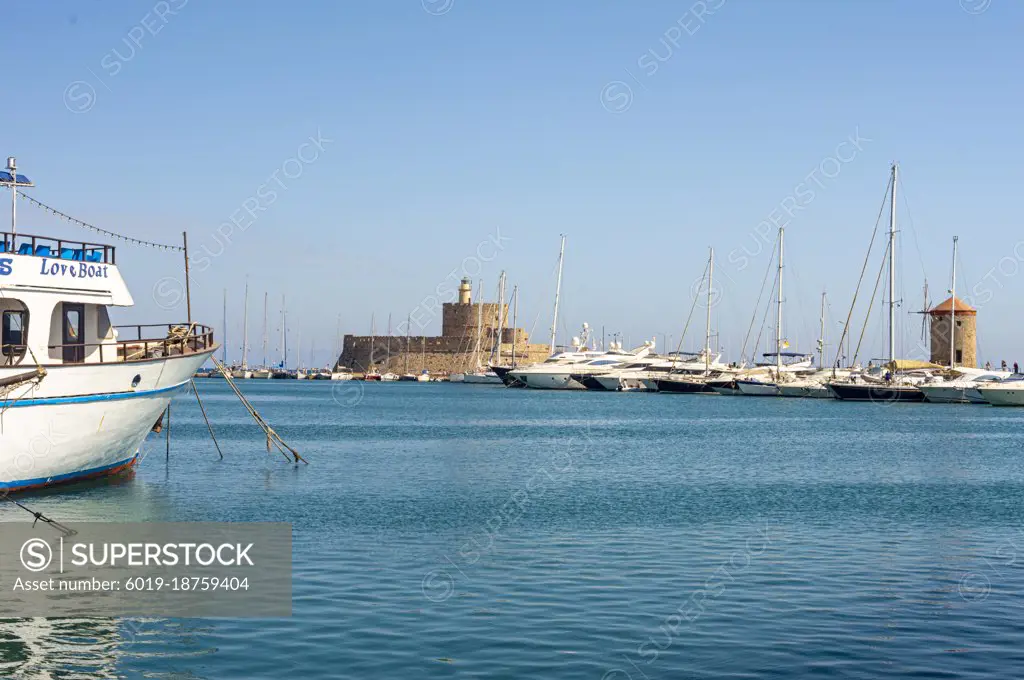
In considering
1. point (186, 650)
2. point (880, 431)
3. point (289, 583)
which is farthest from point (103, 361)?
point (880, 431)

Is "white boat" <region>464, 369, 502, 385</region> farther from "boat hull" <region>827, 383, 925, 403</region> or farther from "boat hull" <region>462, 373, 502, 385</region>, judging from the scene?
"boat hull" <region>827, 383, 925, 403</region>

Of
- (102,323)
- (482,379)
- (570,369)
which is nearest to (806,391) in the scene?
(570,369)

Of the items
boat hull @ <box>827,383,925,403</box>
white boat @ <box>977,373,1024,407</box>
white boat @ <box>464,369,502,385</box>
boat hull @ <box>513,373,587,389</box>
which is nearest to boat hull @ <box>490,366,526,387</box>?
boat hull @ <box>513,373,587,389</box>

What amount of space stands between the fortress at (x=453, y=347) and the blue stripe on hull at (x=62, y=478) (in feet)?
365

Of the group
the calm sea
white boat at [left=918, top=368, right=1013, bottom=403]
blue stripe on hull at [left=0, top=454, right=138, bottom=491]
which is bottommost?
the calm sea

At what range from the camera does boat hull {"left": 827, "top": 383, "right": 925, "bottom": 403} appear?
260 ft

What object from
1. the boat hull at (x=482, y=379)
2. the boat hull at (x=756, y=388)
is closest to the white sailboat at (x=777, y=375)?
the boat hull at (x=756, y=388)

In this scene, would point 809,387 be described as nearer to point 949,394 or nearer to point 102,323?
point 949,394

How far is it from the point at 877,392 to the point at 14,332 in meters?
68.4

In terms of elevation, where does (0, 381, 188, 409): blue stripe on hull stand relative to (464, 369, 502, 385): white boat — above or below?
above

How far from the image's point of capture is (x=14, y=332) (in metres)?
22.3

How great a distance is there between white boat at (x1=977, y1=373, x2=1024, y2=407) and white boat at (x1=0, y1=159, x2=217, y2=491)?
6701cm

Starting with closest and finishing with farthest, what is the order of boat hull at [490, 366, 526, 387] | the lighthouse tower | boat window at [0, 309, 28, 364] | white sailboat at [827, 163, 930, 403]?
boat window at [0, 309, 28, 364], white sailboat at [827, 163, 930, 403], the lighthouse tower, boat hull at [490, 366, 526, 387]

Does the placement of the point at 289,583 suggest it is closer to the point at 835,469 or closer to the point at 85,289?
the point at 85,289
